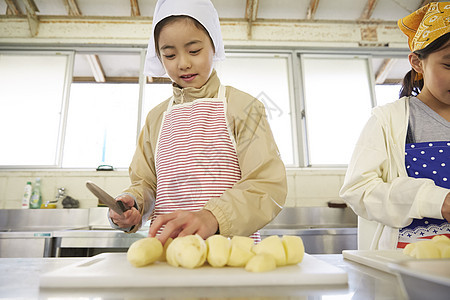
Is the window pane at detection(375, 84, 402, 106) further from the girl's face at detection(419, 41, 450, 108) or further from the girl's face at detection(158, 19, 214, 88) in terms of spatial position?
the girl's face at detection(158, 19, 214, 88)

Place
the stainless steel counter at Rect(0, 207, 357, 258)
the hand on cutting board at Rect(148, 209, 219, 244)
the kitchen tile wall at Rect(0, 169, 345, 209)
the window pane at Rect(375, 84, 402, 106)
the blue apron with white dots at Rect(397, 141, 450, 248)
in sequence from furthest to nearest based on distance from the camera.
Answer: the window pane at Rect(375, 84, 402, 106)
the kitchen tile wall at Rect(0, 169, 345, 209)
the stainless steel counter at Rect(0, 207, 357, 258)
the blue apron with white dots at Rect(397, 141, 450, 248)
the hand on cutting board at Rect(148, 209, 219, 244)

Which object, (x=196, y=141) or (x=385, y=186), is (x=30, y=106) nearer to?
(x=196, y=141)

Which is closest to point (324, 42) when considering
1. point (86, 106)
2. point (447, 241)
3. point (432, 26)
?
point (432, 26)

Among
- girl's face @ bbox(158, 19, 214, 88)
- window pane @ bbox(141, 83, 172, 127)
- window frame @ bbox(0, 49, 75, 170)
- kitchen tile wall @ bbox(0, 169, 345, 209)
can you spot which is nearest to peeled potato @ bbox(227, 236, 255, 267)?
girl's face @ bbox(158, 19, 214, 88)

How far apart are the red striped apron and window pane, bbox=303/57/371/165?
2.18m

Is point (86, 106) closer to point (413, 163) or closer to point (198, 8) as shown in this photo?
point (198, 8)

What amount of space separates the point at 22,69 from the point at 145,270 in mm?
3344

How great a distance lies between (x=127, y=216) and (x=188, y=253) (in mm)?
343

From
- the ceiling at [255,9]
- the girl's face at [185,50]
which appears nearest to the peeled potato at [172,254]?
the girl's face at [185,50]

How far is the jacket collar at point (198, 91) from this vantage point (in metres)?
1.02

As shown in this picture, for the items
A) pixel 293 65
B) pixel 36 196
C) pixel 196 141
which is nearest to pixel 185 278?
pixel 196 141

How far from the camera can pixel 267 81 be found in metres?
3.19

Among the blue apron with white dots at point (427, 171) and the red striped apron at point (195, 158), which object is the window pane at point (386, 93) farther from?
the red striped apron at point (195, 158)

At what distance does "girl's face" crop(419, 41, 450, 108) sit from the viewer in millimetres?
884
